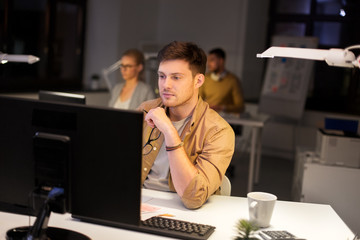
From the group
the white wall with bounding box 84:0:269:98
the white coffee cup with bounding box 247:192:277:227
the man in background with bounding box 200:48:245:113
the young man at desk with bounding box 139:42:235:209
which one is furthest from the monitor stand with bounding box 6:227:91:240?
the white wall with bounding box 84:0:269:98

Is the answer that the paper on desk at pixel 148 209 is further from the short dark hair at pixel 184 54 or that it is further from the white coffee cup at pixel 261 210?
the short dark hair at pixel 184 54

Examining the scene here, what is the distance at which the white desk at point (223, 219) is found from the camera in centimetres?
160

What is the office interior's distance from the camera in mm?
5953

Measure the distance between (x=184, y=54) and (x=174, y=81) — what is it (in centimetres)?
12

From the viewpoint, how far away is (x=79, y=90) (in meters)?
5.98

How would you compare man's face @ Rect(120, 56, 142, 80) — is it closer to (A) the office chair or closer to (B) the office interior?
(B) the office interior

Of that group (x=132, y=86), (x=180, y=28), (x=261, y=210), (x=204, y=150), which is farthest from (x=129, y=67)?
(x=180, y=28)

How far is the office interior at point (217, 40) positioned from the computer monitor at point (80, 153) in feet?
13.8

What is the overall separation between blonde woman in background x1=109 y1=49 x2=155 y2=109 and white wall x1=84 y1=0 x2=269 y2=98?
83.9 inches

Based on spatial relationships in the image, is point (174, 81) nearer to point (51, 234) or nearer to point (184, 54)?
point (184, 54)

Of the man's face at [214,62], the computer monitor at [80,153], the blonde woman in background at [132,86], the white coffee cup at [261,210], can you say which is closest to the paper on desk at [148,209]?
the white coffee cup at [261,210]

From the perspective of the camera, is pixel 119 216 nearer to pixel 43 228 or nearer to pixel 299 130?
pixel 43 228

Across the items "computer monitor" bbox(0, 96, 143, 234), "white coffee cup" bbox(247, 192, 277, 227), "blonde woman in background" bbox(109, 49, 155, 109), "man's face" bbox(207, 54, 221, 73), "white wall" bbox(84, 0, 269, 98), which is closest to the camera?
"computer monitor" bbox(0, 96, 143, 234)

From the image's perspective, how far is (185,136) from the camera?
6.84 ft
